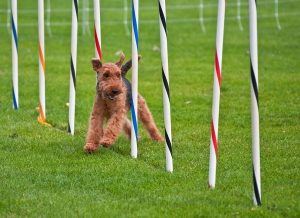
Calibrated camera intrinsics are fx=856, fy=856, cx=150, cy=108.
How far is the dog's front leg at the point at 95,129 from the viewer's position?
38.5 feet

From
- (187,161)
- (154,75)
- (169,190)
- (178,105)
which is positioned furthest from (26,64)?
(169,190)

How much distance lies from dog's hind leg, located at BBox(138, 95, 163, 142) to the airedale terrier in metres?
0.55

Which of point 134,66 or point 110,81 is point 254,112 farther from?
point 110,81

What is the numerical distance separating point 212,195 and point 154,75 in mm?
11664

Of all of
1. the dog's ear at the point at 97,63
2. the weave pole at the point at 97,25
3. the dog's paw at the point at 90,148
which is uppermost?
the weave pole at the point at 97,25

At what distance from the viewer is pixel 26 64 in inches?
890

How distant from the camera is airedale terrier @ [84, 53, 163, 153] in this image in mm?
11672

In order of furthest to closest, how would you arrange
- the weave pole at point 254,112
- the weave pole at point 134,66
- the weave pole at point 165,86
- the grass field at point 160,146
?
the weave pole at point 134,66, the weave pole at point 165,86, the grass field at point 160,146, the weave pole at point 254,112

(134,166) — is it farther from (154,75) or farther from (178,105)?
(154,75)

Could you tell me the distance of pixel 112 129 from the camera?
38.4 ft

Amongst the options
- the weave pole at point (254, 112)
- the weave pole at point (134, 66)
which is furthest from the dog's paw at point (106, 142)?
the weave pole at point (254, 112)

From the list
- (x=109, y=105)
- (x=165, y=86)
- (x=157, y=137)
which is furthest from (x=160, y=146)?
(x=165, y=86)

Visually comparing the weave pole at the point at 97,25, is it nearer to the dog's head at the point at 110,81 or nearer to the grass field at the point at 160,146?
the dog's head at the point at 110,81

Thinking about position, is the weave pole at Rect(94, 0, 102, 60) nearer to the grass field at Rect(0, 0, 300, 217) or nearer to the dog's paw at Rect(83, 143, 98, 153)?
the grass field at Rect(0, 0, 300, 217)
